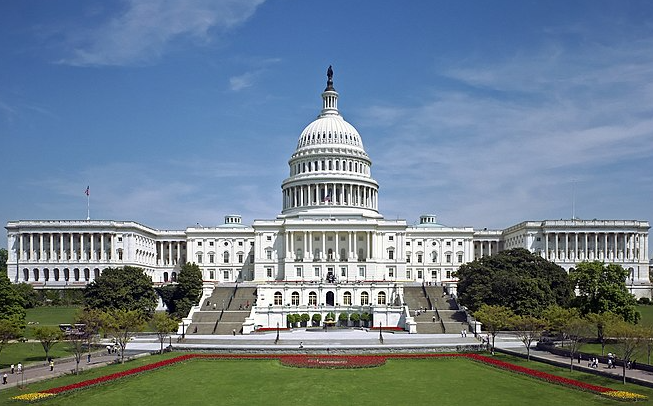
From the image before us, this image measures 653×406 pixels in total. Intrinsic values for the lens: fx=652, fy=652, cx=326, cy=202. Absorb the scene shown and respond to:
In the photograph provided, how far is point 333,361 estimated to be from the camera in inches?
2281

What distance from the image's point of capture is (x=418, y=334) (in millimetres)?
83062

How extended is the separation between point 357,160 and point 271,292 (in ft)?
155

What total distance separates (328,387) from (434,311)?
161 ft

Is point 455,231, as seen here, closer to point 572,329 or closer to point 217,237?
point 217,237

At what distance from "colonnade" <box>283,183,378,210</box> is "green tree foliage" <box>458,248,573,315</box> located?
A: 1675 inches

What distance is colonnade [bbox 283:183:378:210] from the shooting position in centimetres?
13875

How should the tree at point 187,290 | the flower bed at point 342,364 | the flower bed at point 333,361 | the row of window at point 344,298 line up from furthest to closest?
1. the row of window at point 344,298
2. the tree at point 187,290
3. the flower bed at point 333,361
4. the flower bed at point 342,364

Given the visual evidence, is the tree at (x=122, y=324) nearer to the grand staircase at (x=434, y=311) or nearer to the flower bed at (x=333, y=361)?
the flower bed at (x=333, y=361)

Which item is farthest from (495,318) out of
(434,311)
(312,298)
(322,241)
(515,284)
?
(322,241)

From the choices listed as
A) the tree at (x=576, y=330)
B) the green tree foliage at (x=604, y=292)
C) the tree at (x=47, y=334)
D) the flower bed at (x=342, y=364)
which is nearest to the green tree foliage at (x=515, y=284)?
the green tree foliage at (x=604, y=292)

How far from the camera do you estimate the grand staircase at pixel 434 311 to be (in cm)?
8500

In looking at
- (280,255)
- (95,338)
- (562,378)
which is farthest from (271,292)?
(562,378)

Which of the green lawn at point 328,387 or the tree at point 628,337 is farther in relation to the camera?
the tree at point 628,337

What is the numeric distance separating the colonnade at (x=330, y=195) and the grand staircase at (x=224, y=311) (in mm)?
35365
